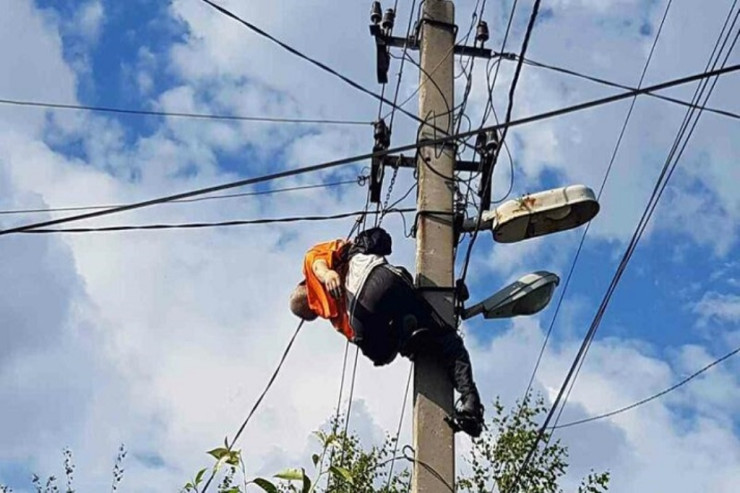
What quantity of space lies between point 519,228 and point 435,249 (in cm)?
47

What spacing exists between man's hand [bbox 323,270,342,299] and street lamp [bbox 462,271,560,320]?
2.01ft

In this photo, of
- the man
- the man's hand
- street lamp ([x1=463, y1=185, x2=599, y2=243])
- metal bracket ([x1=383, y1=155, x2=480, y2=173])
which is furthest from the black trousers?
metal bracket ([x1=383, y1=155, x2=480, y2=173])

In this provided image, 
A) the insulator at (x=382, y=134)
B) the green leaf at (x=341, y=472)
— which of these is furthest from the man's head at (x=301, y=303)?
the green leaf at (x=341, y=472)

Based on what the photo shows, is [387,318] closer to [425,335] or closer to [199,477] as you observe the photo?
[425,335]

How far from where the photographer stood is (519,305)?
Result: 5.50 meters

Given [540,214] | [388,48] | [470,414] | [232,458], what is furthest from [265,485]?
[388,48]

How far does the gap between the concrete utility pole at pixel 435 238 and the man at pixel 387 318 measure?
8 centimetres

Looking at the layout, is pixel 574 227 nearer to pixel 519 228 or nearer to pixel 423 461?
pixel 519 228

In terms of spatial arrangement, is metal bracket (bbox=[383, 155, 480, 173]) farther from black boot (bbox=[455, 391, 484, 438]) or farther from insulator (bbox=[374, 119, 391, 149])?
black boot (bbox=[455, 391, 484, 438])

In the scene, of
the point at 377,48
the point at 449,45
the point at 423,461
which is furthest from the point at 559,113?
the point at 377,48

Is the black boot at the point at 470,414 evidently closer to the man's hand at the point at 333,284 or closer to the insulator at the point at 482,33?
the man's hand at the point at 333,284

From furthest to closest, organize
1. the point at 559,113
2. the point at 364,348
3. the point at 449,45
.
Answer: the point at 449,45, the point at 364,348, the point at 559,113

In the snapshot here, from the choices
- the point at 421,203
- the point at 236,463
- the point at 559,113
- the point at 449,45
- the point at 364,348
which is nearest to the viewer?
the point at 236,463

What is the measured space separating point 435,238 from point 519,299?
1.65 feet
